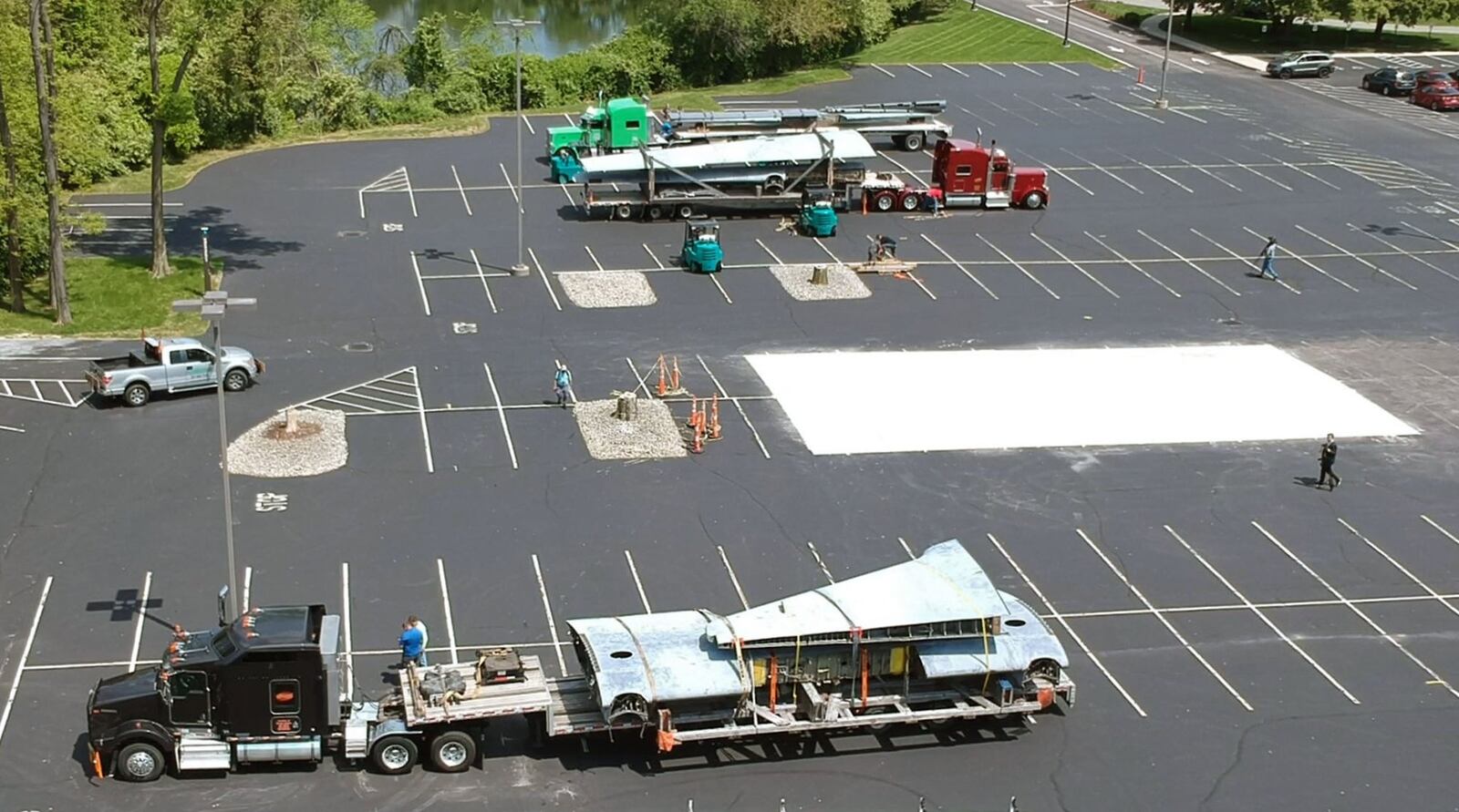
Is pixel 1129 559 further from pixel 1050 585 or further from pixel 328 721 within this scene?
pixel 328 721

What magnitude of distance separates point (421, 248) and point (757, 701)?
1247 inches

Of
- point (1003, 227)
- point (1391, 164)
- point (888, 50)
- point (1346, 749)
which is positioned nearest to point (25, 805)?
point (1346, 749)

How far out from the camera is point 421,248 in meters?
53.9

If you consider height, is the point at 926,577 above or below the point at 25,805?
above

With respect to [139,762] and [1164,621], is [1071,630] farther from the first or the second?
[139,762]

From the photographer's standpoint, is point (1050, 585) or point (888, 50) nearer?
point (1050, 585)

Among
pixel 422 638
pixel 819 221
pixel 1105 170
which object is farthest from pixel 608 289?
pixel 1105 170

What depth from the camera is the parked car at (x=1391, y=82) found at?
83.6 meters

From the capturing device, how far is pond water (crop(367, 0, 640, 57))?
10669cm

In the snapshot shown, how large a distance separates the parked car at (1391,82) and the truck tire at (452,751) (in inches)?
2900

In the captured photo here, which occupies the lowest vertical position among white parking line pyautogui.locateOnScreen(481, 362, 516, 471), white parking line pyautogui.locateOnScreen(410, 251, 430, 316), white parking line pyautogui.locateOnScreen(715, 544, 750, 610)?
white parking line pyautogui.locateOnScreen(715, 544, 750, 610)

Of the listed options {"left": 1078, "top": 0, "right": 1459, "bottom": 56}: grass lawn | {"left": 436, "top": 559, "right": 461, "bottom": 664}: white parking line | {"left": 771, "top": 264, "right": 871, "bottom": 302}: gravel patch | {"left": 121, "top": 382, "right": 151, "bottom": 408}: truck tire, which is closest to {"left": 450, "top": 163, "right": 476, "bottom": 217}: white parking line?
{"left": 771, "top": 264, "right": 871, "bottom": 302}: gravel patch

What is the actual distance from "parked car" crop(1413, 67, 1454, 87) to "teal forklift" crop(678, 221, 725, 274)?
48264 mm

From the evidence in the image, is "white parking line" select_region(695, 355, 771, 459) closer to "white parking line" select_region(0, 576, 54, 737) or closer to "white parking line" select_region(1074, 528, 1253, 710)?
"white parking line" select_region(1074, 528, 1253, 710)
